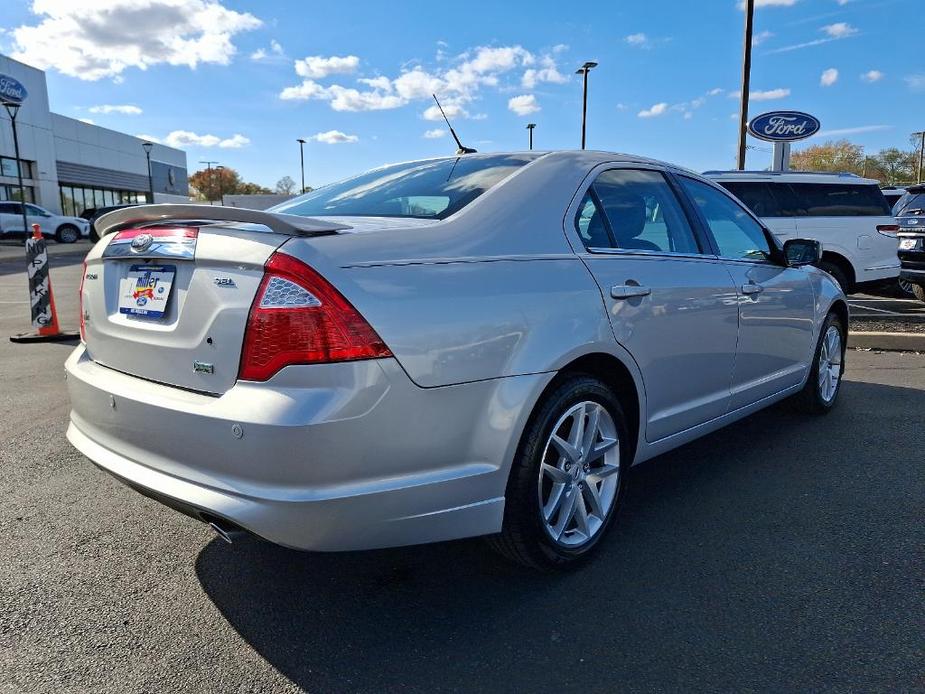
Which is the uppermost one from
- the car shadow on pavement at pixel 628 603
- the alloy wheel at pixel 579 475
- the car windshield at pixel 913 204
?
the car windshield at pixel 913 204

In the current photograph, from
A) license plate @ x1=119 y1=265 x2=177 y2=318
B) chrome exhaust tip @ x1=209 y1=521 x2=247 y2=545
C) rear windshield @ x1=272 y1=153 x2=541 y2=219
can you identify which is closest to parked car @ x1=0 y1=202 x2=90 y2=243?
rear windshield @ x1=272 y1=153 x2=541 y2=219

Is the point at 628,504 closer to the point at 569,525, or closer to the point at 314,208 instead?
the point at 569,525

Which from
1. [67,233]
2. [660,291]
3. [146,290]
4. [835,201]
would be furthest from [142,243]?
[67,233]

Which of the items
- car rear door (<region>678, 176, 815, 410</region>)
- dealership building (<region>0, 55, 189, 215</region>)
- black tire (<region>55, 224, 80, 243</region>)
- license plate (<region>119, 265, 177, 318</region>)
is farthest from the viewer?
dealership building (<region>0, 55, 189, 215</region>)

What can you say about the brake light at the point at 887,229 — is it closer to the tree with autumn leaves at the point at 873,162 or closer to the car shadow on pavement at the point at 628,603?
the car shadow on pavement at the point at 628,603

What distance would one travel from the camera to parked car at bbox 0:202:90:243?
2962 centimetres

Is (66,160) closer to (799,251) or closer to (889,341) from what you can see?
(889,341)

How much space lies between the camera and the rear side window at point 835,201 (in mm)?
10047

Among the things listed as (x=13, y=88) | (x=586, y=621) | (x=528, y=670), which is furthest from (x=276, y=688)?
(x=13, y=88)

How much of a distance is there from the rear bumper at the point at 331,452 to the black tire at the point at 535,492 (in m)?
0.10

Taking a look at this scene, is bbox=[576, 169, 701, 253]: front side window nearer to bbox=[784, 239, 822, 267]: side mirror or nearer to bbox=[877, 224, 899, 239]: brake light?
bbox=[784, 239, 822, 267]: side mirror

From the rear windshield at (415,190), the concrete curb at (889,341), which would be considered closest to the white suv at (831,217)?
the concrete curb at (889,341)

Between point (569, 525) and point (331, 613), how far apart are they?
0.96 metres

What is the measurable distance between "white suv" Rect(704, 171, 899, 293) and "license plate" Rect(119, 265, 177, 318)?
9.00m
